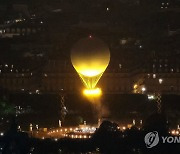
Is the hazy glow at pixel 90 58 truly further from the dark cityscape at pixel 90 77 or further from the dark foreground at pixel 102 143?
the dark foreground at pixel 102 143

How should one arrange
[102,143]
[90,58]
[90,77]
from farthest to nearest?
[90,77], [90,58], [102,143]

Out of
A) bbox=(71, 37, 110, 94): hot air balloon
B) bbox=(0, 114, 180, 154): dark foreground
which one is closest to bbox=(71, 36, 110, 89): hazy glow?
bbox=(71, 37, 110, 94): hot air balloon

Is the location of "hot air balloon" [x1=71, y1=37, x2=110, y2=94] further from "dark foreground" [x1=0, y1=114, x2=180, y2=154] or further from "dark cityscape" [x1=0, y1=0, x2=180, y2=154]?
"dark foreground" [x1=0, y1=114, x2=180, y2=154]

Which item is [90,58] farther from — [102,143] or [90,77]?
[102,143]

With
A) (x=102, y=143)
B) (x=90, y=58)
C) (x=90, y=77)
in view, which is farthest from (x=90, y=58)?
(x=102, y=143)

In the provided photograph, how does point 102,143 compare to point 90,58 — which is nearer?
point 102,143

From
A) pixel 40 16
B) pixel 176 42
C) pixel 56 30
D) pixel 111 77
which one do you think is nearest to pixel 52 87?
pixel 111 77
